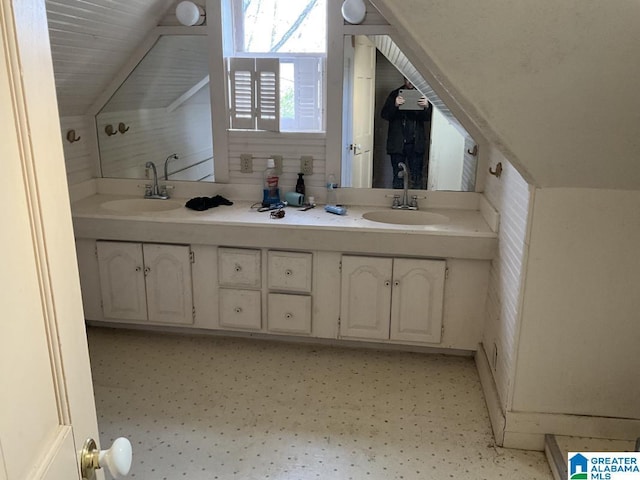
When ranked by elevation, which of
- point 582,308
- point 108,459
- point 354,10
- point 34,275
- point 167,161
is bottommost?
point 582,308

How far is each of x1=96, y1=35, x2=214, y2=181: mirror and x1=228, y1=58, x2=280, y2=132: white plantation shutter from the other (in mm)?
162

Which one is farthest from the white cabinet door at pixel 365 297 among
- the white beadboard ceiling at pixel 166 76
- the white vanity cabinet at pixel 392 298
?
the white beadboard ceiling at pixel 166 76

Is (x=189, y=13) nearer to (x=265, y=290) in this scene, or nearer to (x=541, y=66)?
(x=265, y=290)

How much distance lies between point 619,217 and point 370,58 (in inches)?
62.3

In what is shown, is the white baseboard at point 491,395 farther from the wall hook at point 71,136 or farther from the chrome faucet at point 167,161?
the wall hook at point 71,136

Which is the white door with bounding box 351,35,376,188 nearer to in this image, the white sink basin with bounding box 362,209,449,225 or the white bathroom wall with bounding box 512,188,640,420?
the white sink basin with bounding box 362,209,449,225

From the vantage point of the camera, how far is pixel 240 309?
2938 millimetres

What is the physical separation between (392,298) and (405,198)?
25.0 inches

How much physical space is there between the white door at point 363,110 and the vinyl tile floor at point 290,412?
40.3 inches

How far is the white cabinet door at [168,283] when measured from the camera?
2912mm

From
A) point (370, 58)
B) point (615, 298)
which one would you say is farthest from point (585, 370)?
point (370, 58)

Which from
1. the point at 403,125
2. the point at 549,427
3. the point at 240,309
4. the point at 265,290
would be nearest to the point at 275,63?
the point at 403,125

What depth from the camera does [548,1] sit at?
1320 millimetres

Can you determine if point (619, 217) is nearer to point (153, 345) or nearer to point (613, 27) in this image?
point (613, 27)
